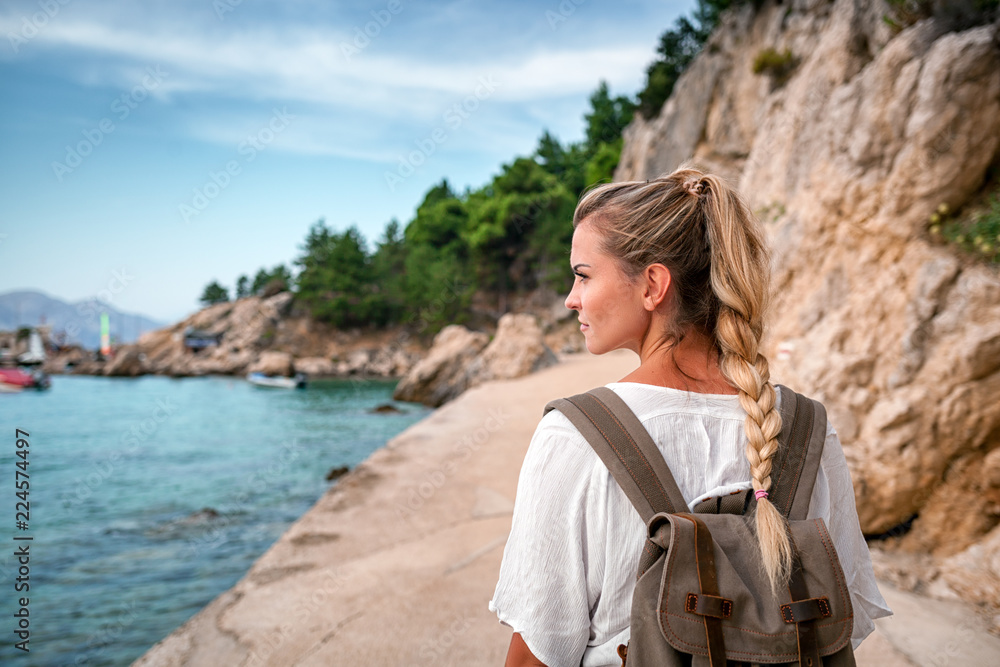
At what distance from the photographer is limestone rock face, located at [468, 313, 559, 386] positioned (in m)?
17.0

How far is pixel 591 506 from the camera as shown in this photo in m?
1.03

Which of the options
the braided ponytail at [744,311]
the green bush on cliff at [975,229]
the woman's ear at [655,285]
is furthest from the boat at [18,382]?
the braided ponytail at [744,311]

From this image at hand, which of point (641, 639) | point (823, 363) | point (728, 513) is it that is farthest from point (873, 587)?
point (823, 363)

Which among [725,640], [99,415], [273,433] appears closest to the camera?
[725,640]

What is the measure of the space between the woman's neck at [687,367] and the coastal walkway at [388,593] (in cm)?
241

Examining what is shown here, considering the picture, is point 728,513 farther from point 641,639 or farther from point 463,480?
point 463,480

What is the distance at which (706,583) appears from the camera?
94 centimetres

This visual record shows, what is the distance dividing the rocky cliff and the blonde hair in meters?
3.09

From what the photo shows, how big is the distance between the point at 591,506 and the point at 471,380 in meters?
17.7

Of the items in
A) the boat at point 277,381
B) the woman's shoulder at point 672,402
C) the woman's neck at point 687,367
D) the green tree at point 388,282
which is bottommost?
the boat at point 277,381

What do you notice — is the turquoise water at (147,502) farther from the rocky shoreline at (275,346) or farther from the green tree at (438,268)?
the green tree at (438,268)

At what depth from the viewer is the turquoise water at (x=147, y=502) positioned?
5.48 meters

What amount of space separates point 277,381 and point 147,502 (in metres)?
20.5

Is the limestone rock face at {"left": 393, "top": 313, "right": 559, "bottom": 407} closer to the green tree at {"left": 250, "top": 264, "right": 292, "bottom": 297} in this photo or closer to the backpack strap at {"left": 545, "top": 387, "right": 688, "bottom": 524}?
the backpack strap at {"left": 545, "top": 387, "right": 688, "bottom": 524}
